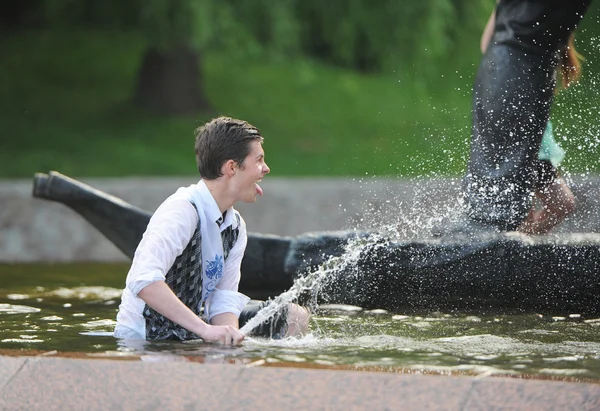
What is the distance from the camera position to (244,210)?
30.9 feet

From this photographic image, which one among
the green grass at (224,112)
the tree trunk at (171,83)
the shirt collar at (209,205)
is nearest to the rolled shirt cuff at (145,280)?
the shirt collar at (209,205)

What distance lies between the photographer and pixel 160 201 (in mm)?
9297

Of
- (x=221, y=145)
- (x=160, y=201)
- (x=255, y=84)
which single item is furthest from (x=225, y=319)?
(x=255, y=84)

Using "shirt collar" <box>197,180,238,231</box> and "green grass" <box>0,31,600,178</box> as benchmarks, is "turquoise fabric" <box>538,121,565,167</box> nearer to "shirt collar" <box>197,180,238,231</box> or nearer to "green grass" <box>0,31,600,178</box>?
"shirt collar" <box>197,180,238,231</box>

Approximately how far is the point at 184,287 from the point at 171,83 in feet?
41.6

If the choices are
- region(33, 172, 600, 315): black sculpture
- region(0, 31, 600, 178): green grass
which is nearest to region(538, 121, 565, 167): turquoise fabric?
region(33, 172, 600, 315): black sculpture

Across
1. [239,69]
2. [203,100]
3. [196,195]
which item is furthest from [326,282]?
[239,69]

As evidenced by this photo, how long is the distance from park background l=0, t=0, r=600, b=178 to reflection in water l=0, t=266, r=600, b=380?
182 inches

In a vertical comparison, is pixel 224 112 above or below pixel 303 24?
below

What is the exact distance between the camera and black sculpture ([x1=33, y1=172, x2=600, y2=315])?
520 centimetres

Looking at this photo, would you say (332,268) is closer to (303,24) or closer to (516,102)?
(516,102)

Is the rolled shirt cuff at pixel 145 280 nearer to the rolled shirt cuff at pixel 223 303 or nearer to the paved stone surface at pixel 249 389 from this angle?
the rolled shirt cuff at pixel 223 303

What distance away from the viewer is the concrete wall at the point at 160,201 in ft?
29.9

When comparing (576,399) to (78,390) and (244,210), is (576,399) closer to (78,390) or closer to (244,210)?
(78,390)
